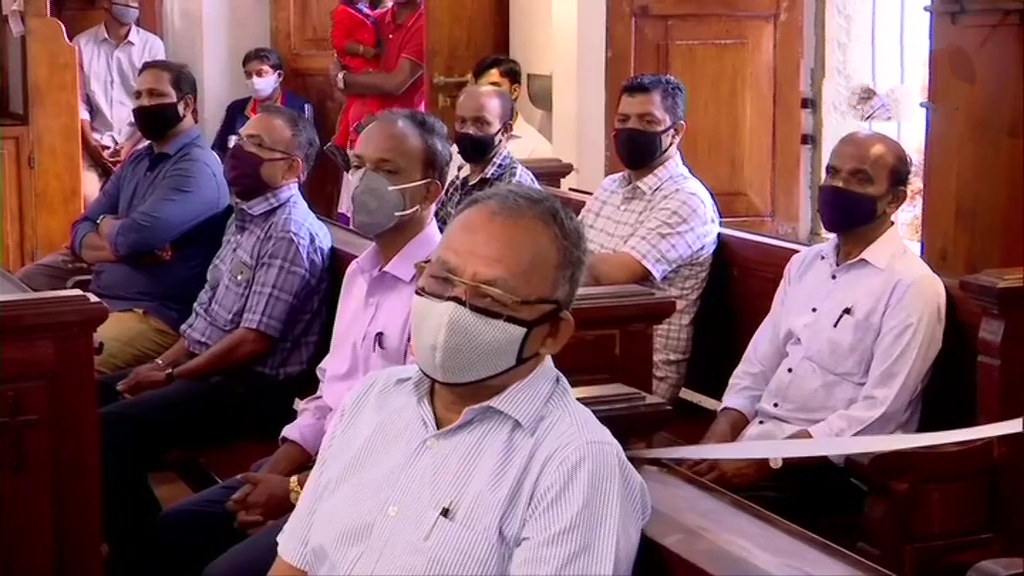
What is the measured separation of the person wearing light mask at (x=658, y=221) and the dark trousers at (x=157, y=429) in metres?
0.82

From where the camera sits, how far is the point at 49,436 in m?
2.67

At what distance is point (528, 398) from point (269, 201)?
179 centimetres

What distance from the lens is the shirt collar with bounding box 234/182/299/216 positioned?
10.9 ft

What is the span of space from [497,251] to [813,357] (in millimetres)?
1250

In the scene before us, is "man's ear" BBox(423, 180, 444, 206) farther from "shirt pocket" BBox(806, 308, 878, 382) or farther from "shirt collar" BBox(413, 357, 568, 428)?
"shirt collar" BBox(413, 357, 568, 428)

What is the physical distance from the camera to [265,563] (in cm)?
236

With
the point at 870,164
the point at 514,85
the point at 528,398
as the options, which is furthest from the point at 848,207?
the point at 514,85

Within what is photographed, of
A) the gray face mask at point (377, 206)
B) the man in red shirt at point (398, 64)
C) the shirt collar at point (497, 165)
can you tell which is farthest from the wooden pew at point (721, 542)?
the man in red shirt at point (398, 64)

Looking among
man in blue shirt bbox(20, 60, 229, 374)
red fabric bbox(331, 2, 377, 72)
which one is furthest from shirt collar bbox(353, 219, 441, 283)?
red fabric bbox(331, 2, 377, 72)

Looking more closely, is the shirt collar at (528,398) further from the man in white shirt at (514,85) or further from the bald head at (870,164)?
the man in white shirt at (514,85)

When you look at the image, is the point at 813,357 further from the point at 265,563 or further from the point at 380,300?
the point at 265,563

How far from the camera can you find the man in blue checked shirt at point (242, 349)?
3.22 metres

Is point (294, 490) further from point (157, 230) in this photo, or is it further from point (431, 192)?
point (157, 230)

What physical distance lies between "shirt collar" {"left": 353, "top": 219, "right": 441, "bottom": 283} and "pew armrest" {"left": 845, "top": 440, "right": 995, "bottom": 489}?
84 centimetres
